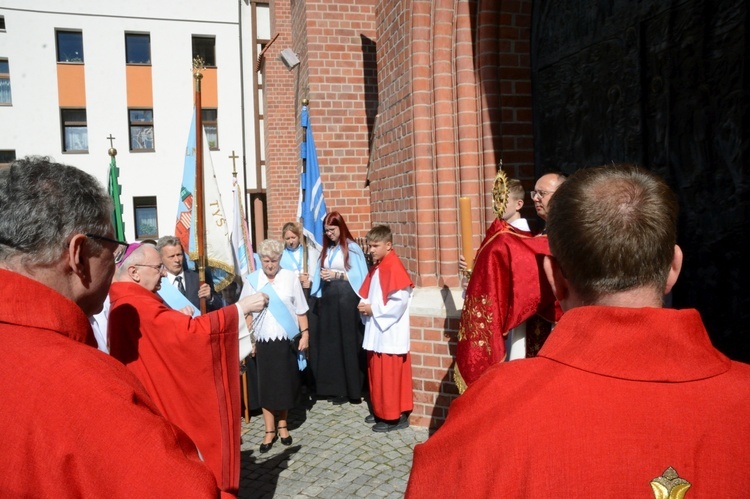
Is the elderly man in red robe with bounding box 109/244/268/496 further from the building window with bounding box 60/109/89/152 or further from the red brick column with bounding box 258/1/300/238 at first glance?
the building window with bounding box 60/109/89/152

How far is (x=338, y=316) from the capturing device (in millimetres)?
6316

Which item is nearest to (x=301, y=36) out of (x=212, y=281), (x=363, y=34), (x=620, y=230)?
(x=363, y=34)

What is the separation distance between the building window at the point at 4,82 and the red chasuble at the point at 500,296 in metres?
21.8

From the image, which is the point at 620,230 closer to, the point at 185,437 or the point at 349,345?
the point at 185,437

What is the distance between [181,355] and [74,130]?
20.3 metres

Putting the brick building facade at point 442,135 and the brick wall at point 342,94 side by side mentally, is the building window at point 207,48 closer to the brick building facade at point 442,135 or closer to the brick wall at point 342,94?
the brick wall at point 342,94

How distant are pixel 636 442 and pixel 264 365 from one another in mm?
4297

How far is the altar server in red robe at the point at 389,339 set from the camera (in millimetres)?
5039

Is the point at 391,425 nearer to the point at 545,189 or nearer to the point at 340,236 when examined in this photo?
the point at 340,236

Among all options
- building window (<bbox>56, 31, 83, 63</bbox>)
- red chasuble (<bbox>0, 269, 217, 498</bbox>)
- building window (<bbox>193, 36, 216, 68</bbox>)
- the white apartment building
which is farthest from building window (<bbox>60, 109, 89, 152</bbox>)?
red chasuble (<bbox>0, 269, 217, 498</bbox>)

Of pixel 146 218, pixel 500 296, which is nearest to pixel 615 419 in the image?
pixel 500 296

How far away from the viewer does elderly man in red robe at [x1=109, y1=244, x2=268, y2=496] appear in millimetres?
2932

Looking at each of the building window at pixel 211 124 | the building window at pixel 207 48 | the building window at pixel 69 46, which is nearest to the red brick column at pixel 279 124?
the building window at pixel 211 124

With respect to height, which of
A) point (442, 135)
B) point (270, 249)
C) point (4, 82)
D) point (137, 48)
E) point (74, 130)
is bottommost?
point (270, 249)
